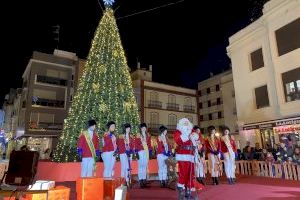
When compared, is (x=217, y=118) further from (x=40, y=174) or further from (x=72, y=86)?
(x=40, y=174)

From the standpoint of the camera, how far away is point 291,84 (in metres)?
17.2

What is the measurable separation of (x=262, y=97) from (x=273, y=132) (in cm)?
275

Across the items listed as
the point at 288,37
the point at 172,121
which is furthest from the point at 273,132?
the point at 172,121

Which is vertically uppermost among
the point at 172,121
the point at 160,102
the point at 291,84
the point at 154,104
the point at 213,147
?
the point at 160,102

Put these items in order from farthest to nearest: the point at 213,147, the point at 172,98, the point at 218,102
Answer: the point at 218,102 → the point at 172,98 → the point at 213,147

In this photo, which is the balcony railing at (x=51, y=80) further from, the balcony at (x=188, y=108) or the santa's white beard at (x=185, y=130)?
the santa's white beard at (x=185, y=130)

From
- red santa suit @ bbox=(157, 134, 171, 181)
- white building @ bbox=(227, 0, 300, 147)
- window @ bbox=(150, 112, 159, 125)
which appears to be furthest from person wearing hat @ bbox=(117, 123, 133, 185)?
window @ bbox=(150, 112, 159, 125)

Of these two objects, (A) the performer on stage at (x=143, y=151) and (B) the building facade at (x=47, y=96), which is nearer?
(A) the performer on stage at (x=143, y=151)

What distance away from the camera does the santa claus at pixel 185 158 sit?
692cm

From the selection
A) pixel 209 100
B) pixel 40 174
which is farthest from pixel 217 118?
pixel 40 174

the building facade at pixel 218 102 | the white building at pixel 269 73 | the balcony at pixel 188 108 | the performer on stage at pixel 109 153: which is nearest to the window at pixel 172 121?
the balcony at pixel 188 108

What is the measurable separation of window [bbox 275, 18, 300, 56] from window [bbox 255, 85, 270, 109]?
9.50 ft

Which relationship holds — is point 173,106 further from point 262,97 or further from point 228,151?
point 228,151

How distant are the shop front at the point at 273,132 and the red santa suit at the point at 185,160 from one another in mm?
10294
